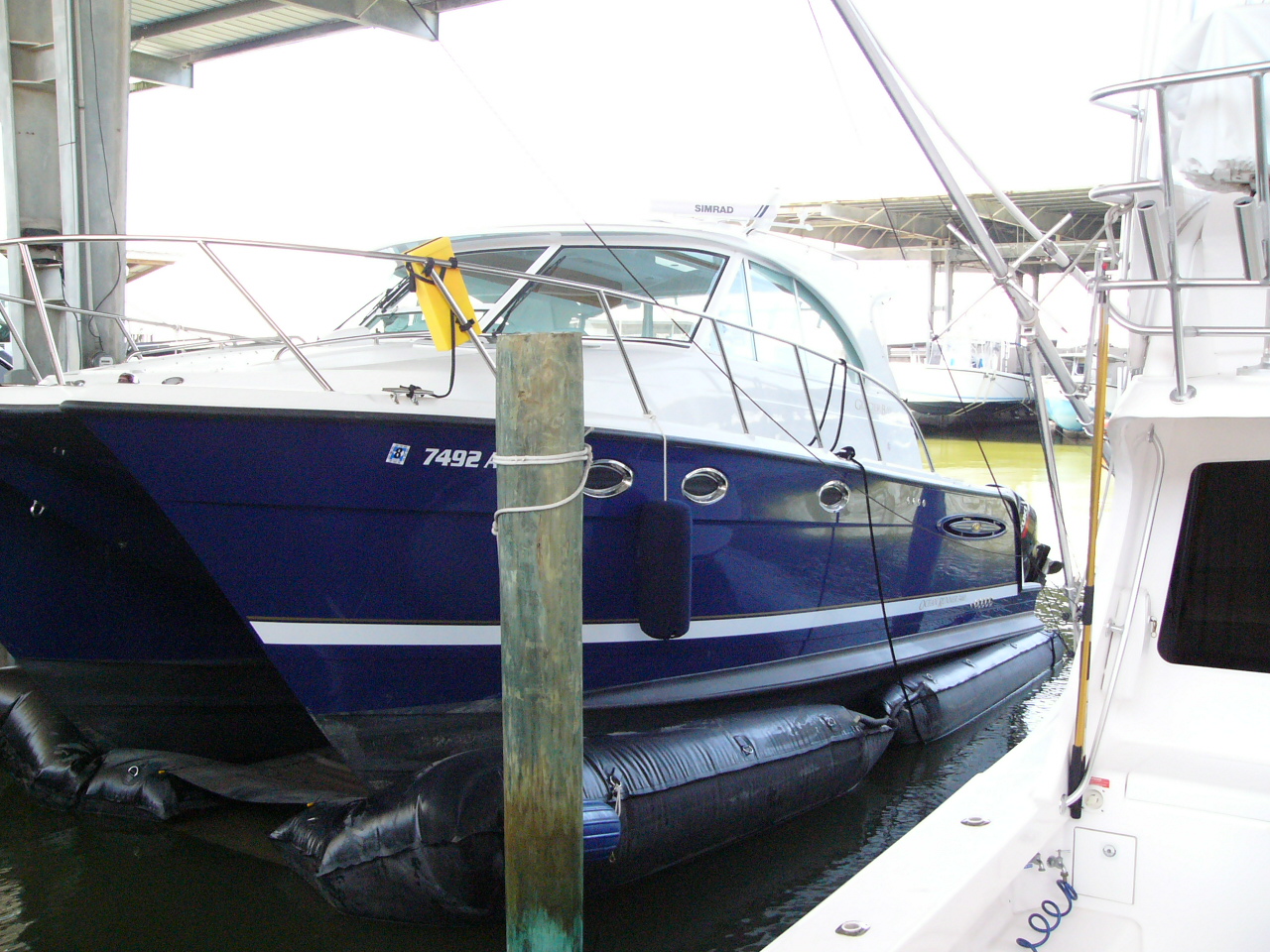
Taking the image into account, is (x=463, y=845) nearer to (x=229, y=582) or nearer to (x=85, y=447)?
(x=229, y=582)

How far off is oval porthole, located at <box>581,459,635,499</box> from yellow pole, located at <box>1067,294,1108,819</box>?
2.13m

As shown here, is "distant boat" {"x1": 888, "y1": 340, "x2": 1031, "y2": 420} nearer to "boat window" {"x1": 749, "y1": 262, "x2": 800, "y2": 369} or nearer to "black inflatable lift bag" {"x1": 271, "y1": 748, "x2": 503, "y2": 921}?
"boat window" {"x1": 749, "y1": 262, "x2": 800, "y2": 369}

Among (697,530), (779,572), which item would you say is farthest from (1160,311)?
(779,572)

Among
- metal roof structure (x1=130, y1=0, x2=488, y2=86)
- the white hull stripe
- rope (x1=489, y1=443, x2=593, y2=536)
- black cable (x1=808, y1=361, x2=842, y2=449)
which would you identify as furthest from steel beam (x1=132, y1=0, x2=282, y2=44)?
rope (x1=489, y1=443, x2=593, y2=536)

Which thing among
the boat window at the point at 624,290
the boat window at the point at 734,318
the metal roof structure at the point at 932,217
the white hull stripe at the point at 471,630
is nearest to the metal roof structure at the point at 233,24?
the boat window at the point at 624,290

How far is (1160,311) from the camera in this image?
3.01 m

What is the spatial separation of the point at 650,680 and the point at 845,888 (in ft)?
8.64

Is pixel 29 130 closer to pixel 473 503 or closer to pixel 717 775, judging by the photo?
pixel 473 503

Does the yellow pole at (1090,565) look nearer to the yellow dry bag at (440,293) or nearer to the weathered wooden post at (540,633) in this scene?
the weathered wooden post at (540,633)

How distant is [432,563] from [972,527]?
4.09 meters

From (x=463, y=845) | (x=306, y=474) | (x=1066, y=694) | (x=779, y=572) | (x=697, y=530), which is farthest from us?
(x=779, y=572)

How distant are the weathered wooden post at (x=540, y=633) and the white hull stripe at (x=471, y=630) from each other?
1.03 m

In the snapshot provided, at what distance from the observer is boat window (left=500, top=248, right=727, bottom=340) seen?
18.0ft

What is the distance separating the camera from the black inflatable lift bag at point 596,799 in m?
3.72
